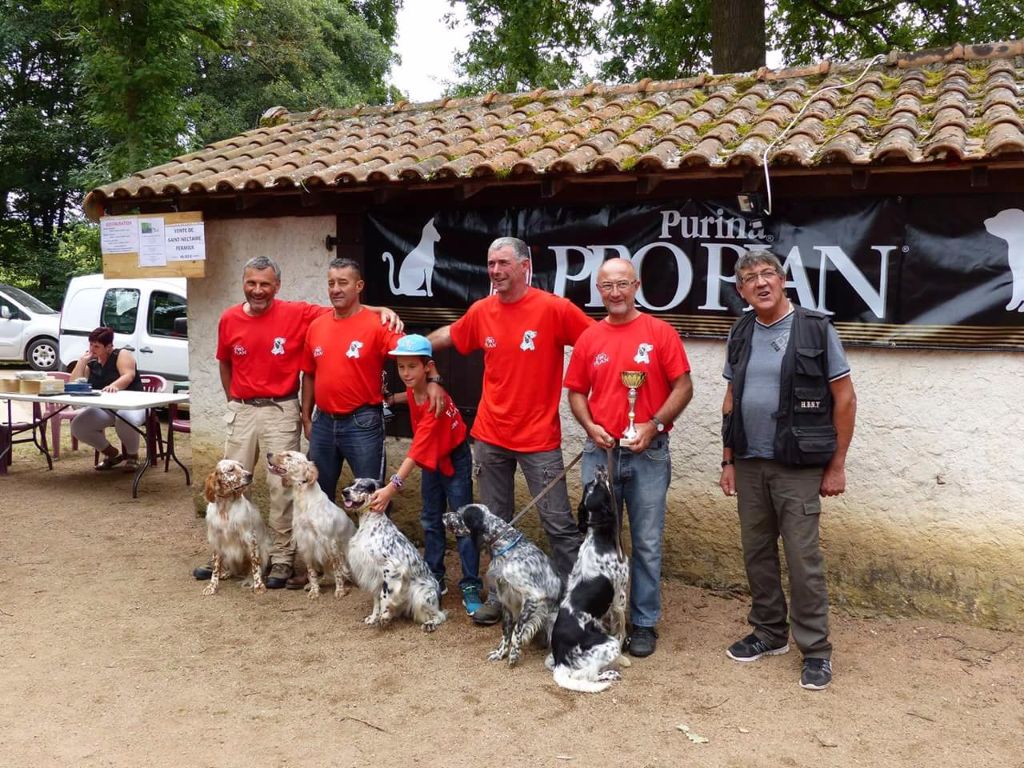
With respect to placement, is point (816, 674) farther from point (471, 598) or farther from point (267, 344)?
point (267, 344)

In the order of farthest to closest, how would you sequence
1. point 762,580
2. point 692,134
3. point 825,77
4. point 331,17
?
1. point 331,17
2. point 825,77
3. point 692,134
4. point 762,580

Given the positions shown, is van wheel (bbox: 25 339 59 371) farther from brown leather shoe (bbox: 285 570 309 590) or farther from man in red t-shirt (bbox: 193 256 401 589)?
brown leather shoe (bbox: 285 570 309 590)

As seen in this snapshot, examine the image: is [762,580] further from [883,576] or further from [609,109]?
[609,109]

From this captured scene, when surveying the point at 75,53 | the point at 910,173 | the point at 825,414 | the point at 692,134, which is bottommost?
the point at 825,414

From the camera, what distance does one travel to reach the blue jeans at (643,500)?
4.46m

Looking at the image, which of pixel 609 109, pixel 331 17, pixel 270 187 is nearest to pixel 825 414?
pixel 609 109

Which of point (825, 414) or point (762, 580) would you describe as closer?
point (825, 414)

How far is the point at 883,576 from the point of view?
505 centimetres

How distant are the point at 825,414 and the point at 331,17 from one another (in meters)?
20.1

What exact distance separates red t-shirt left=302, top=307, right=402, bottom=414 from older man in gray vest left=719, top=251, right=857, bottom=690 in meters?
2.12

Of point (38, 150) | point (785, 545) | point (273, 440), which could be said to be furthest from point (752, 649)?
point (38, 150)

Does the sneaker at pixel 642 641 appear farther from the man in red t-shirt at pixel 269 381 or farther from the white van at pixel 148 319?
the white van at pixel 148 319

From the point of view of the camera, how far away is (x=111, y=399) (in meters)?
7.95

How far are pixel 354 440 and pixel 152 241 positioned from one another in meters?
2.62
